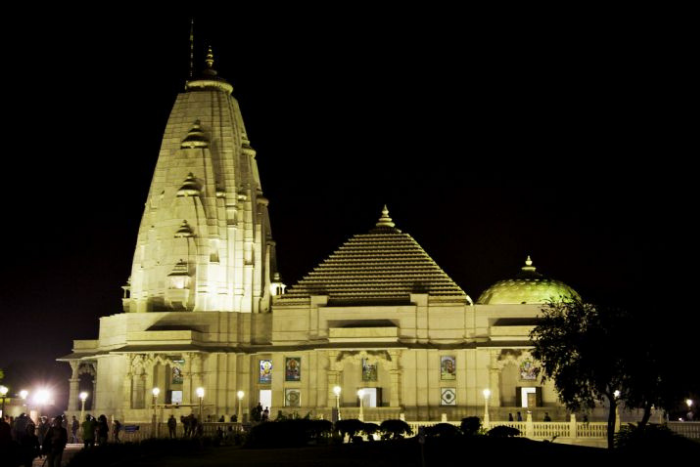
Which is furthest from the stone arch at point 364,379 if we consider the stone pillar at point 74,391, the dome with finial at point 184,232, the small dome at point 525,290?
the stone pillar at point 74,391

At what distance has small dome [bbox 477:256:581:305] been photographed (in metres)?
87.1

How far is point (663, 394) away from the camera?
194 feet

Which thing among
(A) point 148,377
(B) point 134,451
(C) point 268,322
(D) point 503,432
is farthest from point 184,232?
(B) point 134,451

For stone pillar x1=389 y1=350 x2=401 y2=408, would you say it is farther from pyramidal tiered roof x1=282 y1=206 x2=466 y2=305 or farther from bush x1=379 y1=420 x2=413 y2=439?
bush x1=379 y1=420 x2=413 y2=439

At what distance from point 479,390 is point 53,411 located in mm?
49352

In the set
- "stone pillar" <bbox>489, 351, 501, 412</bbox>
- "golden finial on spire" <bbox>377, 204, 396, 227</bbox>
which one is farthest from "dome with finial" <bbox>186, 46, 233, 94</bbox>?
"stone pillar" <bbox>489, 351, 501, 412</bbox>

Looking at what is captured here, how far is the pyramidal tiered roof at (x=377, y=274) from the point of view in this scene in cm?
8819

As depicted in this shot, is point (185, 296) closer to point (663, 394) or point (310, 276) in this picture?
point (310, 276)

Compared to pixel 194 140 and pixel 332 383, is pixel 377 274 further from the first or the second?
pixel 194 140

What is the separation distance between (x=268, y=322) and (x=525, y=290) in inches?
601

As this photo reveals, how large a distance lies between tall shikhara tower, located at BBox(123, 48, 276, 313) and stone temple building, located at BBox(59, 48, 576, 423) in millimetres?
89

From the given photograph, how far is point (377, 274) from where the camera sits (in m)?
89.3

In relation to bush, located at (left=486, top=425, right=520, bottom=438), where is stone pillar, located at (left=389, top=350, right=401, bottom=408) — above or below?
above

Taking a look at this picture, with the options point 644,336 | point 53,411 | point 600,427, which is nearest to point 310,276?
point 600,427
